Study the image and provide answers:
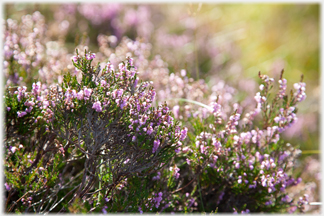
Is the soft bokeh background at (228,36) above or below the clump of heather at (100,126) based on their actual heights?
above

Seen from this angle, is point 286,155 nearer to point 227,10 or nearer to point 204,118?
point 204,118

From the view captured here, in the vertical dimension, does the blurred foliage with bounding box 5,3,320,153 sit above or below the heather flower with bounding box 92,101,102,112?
above

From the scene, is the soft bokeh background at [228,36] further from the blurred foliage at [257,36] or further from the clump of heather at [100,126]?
the clump of heather at [100,126]

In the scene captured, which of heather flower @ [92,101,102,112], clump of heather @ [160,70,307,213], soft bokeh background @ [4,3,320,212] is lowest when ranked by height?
clump of heather @ [160,70,307,213]

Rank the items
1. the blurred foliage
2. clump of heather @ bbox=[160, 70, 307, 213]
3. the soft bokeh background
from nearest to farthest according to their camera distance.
→ clump of heather @ bbox=[160, 70, 307, 213], the soft bokeh background, the blurred foliage

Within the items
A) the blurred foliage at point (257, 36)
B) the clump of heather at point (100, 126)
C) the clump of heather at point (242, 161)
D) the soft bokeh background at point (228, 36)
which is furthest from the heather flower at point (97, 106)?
the blurred foliage at point (257, 36)

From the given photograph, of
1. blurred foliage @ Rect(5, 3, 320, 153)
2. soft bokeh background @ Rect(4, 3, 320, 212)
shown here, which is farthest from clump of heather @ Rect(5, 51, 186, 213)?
blurred foliage @ Rect(5, 3, 320, 153)

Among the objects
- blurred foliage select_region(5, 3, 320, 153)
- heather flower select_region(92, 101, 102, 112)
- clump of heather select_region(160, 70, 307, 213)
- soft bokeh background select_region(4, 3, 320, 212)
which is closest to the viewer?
heather flower select_region(92, 101, 102, 112)

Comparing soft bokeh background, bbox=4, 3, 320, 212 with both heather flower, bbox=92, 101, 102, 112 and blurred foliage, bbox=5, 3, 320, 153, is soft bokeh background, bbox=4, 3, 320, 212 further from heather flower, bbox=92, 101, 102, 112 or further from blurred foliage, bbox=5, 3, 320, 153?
heather flower, bbox=92, 101, 102, 112
